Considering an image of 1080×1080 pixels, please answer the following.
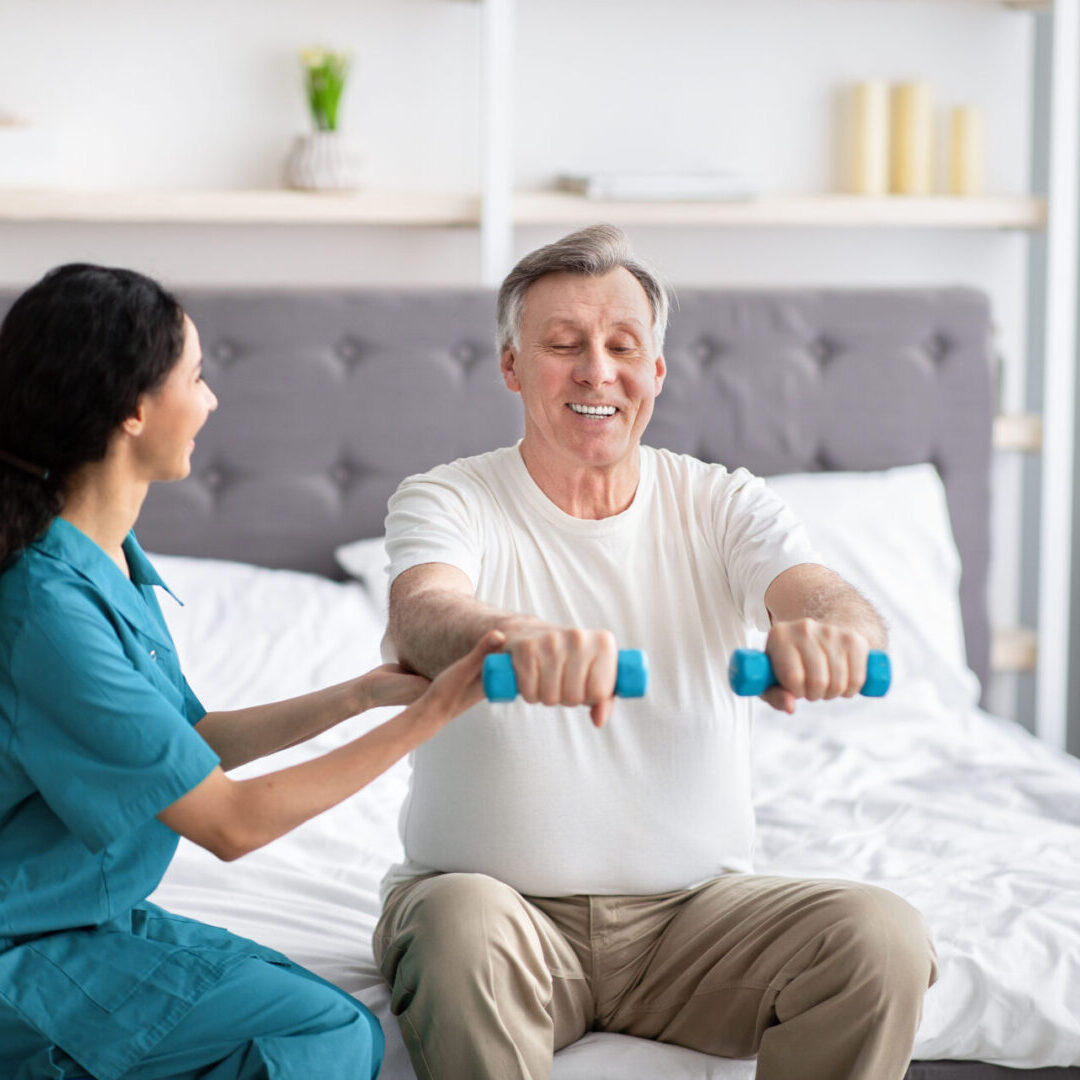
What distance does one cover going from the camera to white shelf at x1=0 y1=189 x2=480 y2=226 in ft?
9.02

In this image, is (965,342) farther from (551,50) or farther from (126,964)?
(126,964)

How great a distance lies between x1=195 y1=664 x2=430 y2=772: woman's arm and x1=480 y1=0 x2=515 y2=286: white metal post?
1599 millimetres

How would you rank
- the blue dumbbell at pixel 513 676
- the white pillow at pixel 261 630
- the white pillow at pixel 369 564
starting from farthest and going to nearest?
the white pillow at pixel 369 564 < the white pillow at pixel 261 630 < the blue dumbbell at pixel 513 676

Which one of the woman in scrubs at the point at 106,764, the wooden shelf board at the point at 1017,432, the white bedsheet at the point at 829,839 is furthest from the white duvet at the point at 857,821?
the wooden shelf board at the point at 1017,432

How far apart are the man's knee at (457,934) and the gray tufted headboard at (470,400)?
147 centimetres

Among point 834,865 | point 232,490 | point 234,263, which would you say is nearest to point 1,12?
point 234,263

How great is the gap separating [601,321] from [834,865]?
0.85m

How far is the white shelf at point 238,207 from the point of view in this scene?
2.75 metres

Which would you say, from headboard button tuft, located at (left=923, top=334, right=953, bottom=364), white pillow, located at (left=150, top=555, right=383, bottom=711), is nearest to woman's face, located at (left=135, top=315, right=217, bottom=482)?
white pillow, located at (left=150, top=555, right=383, bottom=711)

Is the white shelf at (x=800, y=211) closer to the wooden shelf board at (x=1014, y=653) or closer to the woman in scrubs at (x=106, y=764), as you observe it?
the wooden shelf board at (x=1014, y=653)

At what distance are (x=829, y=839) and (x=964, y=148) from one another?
5.95ft

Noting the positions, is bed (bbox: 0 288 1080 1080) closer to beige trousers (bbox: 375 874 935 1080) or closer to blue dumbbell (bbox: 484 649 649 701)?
beige trousers (bbox: 375 874 935 1080)

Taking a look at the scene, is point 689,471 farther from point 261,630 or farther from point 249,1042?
point 261,630

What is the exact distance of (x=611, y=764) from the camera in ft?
5.10
